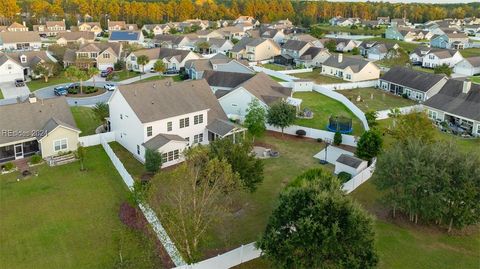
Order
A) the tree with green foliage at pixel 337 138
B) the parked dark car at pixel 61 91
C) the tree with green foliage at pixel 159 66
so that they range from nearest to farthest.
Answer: the tree with green foliage at pixel 337 138, the parked dark car at pixel 61 91, the tree with green foliage at pixel 159 66

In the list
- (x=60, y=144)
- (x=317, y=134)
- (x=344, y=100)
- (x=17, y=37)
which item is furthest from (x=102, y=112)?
(x=17, y=37)

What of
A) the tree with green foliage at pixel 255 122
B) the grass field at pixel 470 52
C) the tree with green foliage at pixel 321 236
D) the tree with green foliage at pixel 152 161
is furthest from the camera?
the grass field at pixel 470 52

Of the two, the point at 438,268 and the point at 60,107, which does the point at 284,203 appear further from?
the point at 60,107

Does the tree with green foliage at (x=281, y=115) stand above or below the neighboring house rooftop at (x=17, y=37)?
below

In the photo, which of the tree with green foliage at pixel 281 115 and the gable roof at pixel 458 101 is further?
the gable roof at pixel 458 101

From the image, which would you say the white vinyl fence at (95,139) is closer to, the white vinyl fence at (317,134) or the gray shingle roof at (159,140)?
the gray shingle roof at (159,140)

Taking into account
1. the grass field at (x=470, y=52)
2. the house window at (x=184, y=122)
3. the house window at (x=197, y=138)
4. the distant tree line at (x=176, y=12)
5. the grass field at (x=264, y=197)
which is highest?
the distant tree line at (x=176, y=12)

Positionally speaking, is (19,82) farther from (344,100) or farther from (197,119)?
(344,100)

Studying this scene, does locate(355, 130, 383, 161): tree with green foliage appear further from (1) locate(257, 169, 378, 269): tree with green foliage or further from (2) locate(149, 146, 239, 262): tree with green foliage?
(1) locate(257, 169, 378, 269): tree with green foliage

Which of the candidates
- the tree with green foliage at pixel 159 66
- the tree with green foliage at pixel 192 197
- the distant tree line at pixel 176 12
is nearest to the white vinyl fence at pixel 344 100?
the tree with green foliage at pixel 192 197
